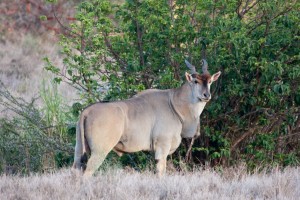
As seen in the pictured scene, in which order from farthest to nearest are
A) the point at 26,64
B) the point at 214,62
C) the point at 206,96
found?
the point at 26,64
the point at 214,62
the point at 206,96

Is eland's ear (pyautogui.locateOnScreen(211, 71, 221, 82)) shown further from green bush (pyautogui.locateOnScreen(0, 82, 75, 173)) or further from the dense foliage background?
green bush (pyautogui.locateOnScreen(0, 82, 75, 173))

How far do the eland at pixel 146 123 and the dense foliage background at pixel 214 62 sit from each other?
32cm

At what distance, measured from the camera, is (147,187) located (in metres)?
8.20

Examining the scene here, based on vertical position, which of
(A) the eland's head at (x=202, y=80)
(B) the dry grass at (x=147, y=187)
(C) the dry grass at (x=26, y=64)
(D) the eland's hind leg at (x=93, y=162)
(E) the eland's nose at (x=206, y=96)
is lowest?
(B) the dry grass at (x=147, y=187)

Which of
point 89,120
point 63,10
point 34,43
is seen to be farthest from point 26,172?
point 63,10

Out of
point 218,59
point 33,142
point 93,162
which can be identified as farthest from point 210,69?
point 33,142

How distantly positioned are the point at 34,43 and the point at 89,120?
14700 mm

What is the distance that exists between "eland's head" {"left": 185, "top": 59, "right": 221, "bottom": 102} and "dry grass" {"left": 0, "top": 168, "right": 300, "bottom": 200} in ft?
3.92

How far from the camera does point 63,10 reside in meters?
25.7

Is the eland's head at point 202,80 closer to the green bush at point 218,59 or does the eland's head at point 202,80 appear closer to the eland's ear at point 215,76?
the eland's ear at point 215,76

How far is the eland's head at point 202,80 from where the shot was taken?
9.69 metres

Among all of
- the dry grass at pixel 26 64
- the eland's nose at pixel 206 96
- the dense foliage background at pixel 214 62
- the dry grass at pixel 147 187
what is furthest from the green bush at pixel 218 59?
the dry grass at pixel 26 64

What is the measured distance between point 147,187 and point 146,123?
1736 millimetres

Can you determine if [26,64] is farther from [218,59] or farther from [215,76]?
[215,76]
